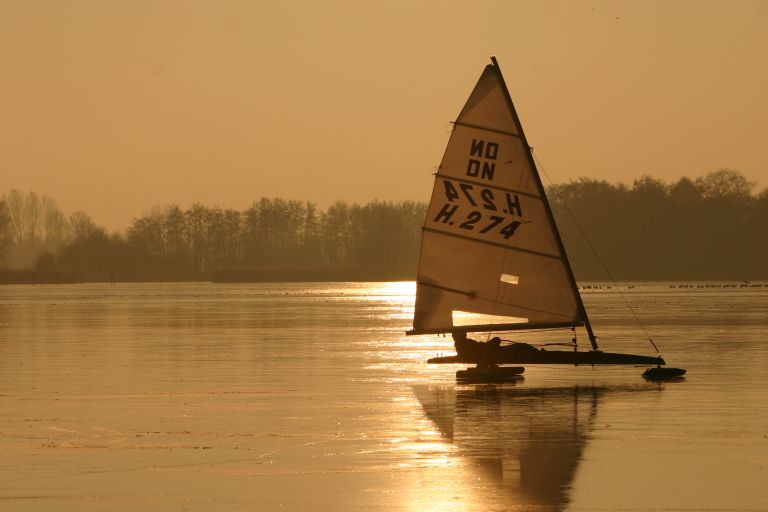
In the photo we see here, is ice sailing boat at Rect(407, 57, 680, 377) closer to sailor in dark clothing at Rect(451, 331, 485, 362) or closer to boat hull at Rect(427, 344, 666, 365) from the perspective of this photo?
sailor in dark clothing at Rect(451, 331, 485, 362)

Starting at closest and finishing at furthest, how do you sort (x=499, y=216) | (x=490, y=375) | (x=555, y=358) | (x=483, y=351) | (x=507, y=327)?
1. (x=555, y=358)
2. (x=490, y=375)
3. (x=483, y=351)
4. (x=507, y=327)
5. (x=499, y=216)

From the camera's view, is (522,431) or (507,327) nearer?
(522,431)

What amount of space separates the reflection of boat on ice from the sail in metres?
3.95

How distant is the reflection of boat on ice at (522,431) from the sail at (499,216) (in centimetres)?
395

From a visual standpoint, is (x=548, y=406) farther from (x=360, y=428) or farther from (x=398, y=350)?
(x=398, y=350)

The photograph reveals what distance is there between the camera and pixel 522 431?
82.4 feet

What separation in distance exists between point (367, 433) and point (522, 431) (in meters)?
2.65

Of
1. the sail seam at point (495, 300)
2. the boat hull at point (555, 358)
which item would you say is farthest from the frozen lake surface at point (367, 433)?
the sail seam at point (495, 300)

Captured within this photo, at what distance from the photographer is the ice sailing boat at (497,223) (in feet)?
122

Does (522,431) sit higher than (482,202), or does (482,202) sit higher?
(482,202)

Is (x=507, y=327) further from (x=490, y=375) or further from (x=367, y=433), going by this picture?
(x=367, y=433)

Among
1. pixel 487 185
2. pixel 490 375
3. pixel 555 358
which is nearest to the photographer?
pixel 555 358

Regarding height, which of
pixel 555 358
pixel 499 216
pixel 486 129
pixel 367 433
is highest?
pixel 486 129

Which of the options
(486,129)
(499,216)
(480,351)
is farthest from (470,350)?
(486,129)
